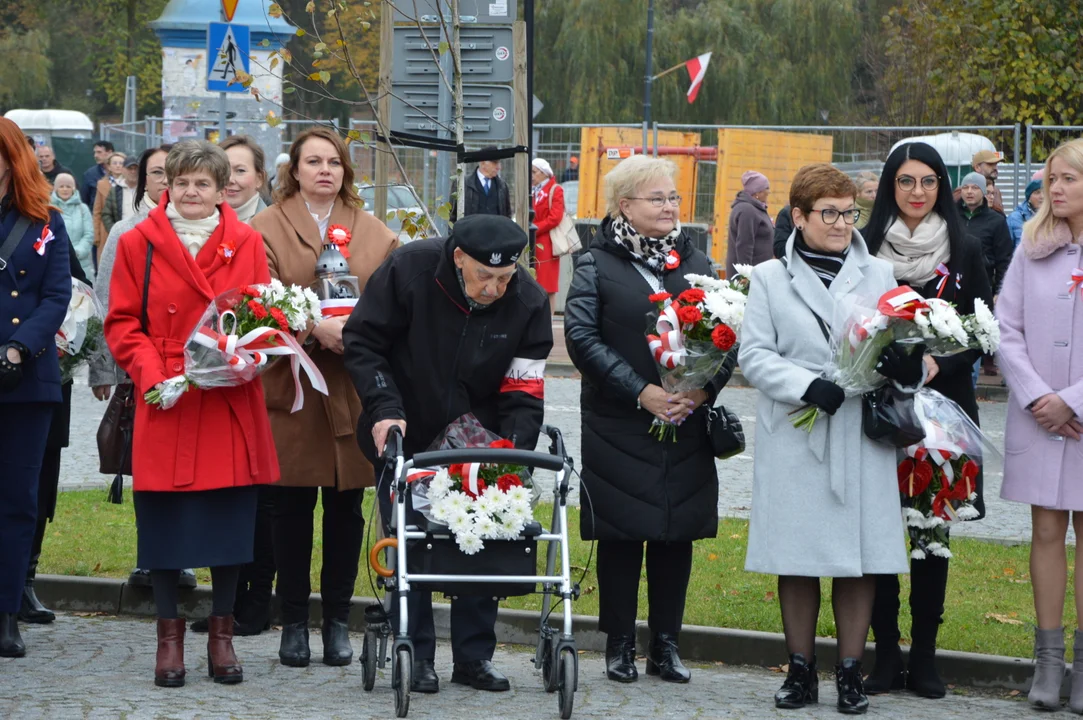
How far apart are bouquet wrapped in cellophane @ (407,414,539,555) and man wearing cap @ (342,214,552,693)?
20 centimetres

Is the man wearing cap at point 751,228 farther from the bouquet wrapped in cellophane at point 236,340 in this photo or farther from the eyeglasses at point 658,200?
the bouquet wrapped in cellophane at point 236,340

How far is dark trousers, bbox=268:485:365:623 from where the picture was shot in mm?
6996

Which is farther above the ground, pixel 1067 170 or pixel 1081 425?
pixel 1067 170

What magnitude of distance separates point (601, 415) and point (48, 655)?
2582mm

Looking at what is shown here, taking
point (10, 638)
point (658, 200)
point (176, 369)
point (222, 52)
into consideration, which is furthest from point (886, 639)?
point (222, 52)

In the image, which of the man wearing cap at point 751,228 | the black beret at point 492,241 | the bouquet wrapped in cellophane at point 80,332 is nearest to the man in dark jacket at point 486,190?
the man wearing cap at point 751,228

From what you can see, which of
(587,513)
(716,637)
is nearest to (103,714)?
(587,513)

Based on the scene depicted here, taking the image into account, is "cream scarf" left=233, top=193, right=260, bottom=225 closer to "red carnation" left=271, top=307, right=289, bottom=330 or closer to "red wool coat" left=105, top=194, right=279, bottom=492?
"red wool coat" left=105, top=194, right=279, bottom=492

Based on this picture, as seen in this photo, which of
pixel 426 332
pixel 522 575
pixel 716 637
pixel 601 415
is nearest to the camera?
pixel 522 575

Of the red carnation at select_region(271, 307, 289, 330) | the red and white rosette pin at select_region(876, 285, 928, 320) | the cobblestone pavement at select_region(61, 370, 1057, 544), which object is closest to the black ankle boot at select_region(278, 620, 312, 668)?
the red carnation at select_region(271, 307, 289, 330)

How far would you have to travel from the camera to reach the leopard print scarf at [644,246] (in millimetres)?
6785

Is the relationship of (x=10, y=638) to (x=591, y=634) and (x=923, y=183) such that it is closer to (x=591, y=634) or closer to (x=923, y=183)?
(x=591, y=634)

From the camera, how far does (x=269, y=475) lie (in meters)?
6.49

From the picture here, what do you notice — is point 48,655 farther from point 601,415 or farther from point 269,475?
point 601,415
